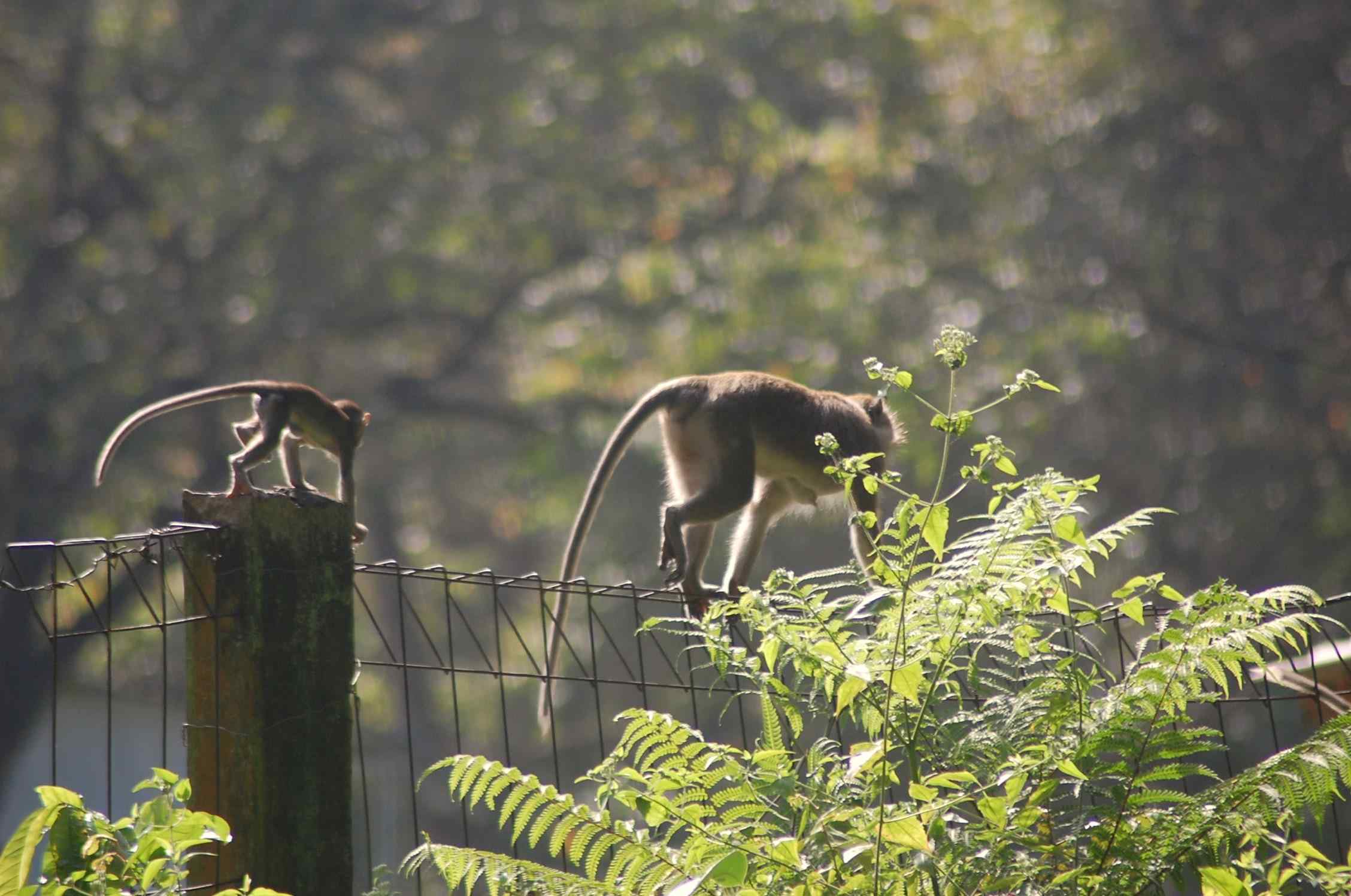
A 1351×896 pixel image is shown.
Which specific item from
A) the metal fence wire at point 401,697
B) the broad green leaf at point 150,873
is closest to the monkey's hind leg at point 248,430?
the metal fence wire at point 401,697

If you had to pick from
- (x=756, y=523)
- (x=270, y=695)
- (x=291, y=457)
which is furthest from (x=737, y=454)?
(x=270, y=695)

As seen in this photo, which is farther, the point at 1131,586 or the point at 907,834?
the point at 1131,586

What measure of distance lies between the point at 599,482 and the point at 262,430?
171 cm

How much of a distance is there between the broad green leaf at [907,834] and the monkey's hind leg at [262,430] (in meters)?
2.34

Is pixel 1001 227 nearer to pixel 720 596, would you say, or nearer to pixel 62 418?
pixel 62 418

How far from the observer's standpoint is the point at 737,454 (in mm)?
6520

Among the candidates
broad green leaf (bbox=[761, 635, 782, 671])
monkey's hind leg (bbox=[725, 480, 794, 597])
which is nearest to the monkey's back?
monkey's hind leg (bbox=[725, 480, 794, 597])

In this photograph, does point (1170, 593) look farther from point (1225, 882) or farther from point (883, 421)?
point (883, 421)

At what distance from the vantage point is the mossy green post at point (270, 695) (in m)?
3.09

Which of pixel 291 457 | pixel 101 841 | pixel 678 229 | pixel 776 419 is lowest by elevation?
pixel 101 841

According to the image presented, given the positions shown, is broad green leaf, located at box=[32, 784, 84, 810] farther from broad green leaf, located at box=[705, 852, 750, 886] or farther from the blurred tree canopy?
the blurred tree canopy

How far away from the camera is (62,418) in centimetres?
1736

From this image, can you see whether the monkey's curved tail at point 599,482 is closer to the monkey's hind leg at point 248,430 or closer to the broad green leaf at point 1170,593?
the monkey's hind leg at point 248,430

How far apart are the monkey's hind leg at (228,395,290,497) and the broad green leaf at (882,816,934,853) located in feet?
7.67
